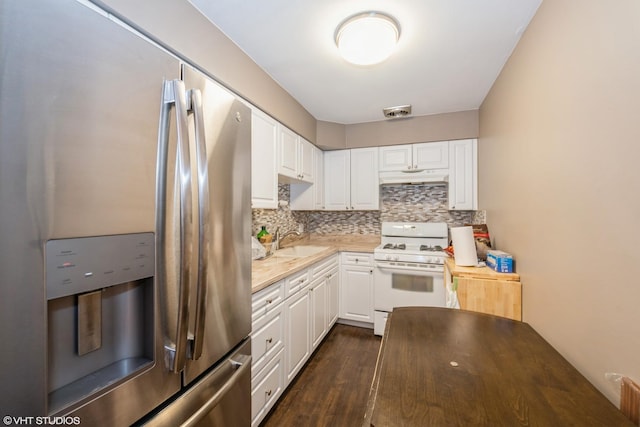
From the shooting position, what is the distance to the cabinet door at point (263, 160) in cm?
197

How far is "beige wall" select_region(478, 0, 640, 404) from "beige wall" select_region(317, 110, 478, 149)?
126 centimetres

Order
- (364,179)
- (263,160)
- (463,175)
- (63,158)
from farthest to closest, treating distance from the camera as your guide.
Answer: (364,179), (463,175), (263,160), (63,158)

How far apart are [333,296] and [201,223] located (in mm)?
2279

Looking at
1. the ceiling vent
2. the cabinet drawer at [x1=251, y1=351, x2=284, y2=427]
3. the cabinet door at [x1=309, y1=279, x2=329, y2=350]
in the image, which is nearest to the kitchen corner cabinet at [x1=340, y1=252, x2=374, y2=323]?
the cabinet door at [x1=309, y1=279, x2=329, y2=350]

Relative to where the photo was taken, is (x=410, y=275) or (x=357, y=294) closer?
(x=410, y=275)

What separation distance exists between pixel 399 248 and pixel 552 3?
7.34 ft

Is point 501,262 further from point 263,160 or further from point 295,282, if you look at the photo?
point 263,160

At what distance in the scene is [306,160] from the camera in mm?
2939

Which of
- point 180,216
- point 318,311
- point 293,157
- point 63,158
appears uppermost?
point 293,157

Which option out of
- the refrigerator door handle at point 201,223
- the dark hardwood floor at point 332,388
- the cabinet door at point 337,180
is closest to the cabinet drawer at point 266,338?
the dark hardwood floor at point 332,388

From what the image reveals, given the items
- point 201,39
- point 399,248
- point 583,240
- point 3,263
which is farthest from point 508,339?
point 201,39

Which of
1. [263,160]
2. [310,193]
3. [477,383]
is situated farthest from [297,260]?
[477,383]

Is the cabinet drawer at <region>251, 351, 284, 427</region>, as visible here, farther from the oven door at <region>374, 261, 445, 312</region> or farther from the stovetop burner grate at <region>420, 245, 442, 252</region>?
the stovetop burner grate at <region>420, 245, 442, 252</region>

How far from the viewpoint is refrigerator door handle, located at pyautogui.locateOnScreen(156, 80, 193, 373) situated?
0.75 metres
